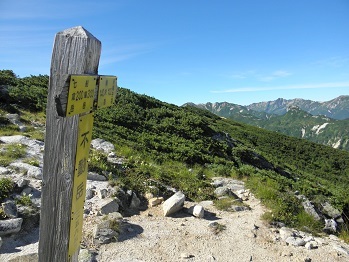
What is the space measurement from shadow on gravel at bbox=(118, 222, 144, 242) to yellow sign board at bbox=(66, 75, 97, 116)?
4.85 metres

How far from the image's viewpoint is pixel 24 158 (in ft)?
29.7

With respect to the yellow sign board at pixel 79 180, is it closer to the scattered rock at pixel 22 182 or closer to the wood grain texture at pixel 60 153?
the wood grain texture at pixel 60 153

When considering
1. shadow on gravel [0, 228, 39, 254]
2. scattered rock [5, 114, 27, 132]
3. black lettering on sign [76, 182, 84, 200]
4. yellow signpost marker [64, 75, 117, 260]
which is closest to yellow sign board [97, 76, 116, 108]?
yellow signpost marker [64, 75, 117, 260]

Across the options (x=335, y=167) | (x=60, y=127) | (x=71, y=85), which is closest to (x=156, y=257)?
(x=60, y=127)

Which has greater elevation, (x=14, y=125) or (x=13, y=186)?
(x=14, y=125)

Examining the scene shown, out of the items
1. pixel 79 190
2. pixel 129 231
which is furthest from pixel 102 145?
pixel 79 190

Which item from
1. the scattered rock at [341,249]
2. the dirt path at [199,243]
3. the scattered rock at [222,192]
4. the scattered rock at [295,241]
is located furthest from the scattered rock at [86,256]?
the scattered rock at [341,249]

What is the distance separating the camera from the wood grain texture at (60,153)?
2.45m

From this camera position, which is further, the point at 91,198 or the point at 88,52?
the point at 91,198

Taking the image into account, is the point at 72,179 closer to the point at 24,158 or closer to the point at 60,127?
the point at 60,127

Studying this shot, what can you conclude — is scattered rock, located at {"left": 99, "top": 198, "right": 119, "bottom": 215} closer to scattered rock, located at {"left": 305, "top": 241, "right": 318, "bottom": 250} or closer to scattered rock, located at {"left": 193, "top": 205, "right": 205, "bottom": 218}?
scattered rock, located at {"left": 193, "top": 205, "right": 205, "bottom": 218}

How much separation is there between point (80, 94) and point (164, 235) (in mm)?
5498

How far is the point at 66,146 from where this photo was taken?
8.24 feet

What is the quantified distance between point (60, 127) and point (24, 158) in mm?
7555
